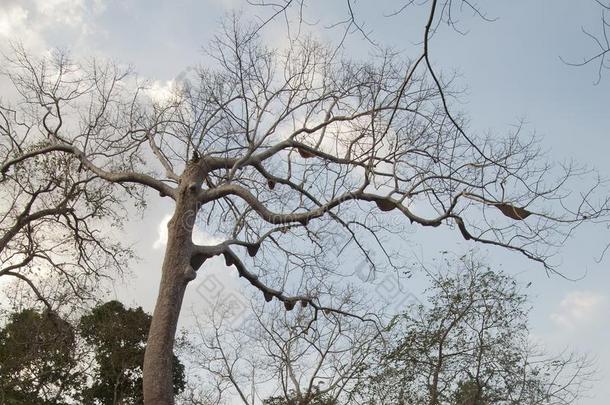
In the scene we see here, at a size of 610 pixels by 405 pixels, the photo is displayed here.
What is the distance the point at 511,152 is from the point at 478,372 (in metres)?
6.34

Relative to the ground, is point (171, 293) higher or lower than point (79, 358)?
lower

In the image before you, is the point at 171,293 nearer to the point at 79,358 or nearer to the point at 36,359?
the point at 36,359

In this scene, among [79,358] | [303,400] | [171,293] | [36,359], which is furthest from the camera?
[79,358]

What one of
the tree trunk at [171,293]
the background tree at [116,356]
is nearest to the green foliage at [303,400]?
the background tree at [116,356]

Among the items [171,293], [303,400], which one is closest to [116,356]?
[303,400]

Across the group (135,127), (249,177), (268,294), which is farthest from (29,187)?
(268,294)

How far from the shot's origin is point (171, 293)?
21.0ft

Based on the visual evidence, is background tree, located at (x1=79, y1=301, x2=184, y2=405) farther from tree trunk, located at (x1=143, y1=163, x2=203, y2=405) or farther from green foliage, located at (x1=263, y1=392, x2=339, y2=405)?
tree trunk, located at (x1=143, y1=163, x2=203, y2=405)

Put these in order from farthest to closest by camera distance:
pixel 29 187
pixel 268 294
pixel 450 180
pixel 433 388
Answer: pixel 433 388, pixel 29 187, pixel 268 294, pixel 450 180

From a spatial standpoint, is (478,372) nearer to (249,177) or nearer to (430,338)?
(430,338)

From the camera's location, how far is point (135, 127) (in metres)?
8.77

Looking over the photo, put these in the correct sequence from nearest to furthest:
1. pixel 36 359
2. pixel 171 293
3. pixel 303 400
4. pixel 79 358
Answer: pixel 171 293 → pixel 303 400 → pixel 36 359 → pixel 79 358

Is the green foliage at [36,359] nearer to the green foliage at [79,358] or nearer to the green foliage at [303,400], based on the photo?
the green foliage at [79,358]

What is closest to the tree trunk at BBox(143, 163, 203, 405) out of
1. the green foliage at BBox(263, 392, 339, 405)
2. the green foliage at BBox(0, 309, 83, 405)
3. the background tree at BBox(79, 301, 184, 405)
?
the green foliage at BBox(0, 309, 83, 405)
